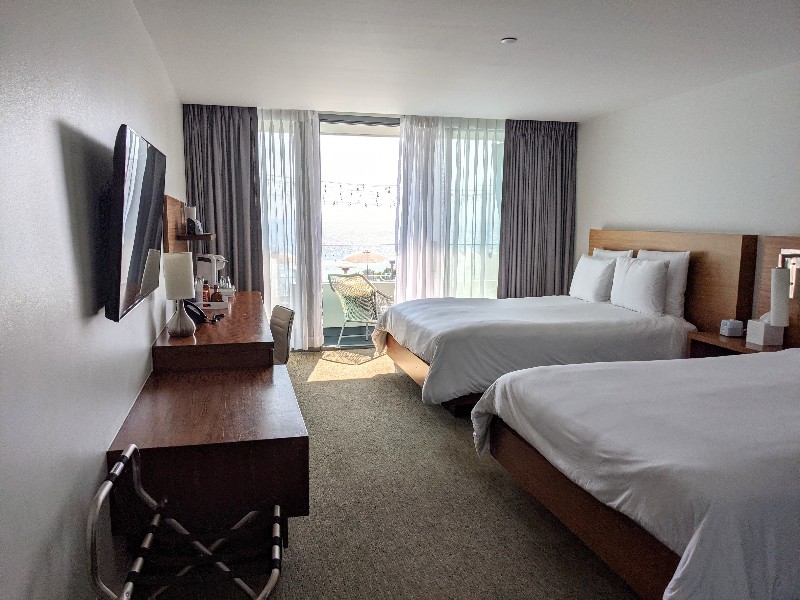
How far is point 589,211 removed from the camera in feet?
20.2

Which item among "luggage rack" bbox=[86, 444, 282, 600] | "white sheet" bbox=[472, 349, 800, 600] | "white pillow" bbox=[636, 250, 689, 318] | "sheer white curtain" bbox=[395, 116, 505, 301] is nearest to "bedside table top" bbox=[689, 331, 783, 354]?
"white pillow" bbox=[636, 250, 689, 318]

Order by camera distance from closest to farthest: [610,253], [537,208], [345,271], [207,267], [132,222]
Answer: [132,222] → [207,267] → [610,253] → [537,208] → [345,271]

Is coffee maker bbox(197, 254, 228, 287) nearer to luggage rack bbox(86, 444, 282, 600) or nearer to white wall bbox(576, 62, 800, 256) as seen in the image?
luggage rack bbox(86, 444, 282, 600)

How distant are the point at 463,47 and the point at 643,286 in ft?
7.87

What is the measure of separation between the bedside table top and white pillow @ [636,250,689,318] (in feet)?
1.24

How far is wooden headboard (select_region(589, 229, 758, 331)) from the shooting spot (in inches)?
162

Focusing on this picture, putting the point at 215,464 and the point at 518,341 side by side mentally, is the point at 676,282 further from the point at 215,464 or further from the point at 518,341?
the point at 215,464

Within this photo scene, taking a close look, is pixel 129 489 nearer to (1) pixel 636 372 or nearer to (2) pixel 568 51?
(1) pixel 636 372

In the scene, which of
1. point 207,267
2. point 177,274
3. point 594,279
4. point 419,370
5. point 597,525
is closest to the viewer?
point 597,525

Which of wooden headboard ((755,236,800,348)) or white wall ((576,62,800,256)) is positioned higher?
white wall ((576,62,800,256))

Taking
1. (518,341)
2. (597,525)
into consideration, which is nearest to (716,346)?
(518,341)

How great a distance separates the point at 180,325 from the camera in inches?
122

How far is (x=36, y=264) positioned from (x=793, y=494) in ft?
7.03

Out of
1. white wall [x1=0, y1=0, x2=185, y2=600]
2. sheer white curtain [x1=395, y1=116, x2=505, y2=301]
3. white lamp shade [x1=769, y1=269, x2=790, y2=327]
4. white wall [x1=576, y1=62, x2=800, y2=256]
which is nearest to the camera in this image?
white wall [x1=0, y1=0, x2=185, y2=600]
